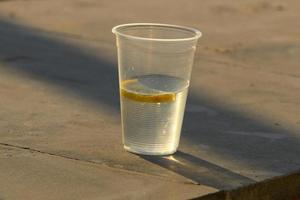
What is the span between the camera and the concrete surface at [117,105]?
4.52m

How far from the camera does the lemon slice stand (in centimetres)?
464

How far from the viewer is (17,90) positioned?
20.9 feet

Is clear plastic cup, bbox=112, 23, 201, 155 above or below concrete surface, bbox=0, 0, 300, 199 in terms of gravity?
above

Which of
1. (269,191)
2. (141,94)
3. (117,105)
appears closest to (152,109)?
(141,94)

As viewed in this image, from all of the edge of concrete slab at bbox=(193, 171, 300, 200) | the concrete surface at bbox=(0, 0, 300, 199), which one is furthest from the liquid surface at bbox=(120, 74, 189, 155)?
the edge of concrete slab at bbox=(193, 171, 300, 200)

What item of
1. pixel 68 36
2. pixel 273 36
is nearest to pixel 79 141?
pixel 68 36

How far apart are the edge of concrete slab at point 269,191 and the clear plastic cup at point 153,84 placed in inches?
21.9

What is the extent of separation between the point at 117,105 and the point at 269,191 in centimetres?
175

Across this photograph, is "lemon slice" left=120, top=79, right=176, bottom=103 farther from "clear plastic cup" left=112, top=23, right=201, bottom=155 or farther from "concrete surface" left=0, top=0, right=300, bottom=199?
"concrete surface" left=0, top=0, right=300, bottom=199

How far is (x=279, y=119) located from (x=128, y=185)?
178cm

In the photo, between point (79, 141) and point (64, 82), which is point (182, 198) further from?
point (64, 82)

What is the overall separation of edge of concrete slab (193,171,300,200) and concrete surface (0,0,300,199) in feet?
0.13

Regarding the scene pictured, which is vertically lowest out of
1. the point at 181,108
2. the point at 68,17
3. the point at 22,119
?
the point at 68,17

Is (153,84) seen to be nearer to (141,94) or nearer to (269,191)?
(141,94)
